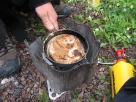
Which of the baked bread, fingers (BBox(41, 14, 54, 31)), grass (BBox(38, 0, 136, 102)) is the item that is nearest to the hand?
fingers (BBox(41, 14, 54, 31))

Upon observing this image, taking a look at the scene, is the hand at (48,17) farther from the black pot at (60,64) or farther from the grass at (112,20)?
the grass at (112,20)

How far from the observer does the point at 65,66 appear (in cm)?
217

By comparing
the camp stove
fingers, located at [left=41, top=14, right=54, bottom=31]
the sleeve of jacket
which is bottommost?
the camp stove

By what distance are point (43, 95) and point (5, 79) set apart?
38cm

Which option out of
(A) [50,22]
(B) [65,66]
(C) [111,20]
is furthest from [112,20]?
(B) [65,66]

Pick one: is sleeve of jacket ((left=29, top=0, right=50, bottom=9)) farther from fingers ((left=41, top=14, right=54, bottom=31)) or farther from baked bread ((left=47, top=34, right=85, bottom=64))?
baked bread ((left=47, top=34, right=85, bottom=64))

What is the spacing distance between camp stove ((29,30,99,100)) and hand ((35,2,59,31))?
0.28ft

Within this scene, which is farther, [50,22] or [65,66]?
[50,22]

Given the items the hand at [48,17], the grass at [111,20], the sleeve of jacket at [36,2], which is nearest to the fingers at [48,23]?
the hand at [48,17]

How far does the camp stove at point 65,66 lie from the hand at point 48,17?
0.28 feet

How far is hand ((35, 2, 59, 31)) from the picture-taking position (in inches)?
94.0

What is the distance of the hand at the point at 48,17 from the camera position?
7.84 ft

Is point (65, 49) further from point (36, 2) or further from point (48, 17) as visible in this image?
point (36, 2)

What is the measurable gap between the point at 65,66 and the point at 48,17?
1.48 feet
